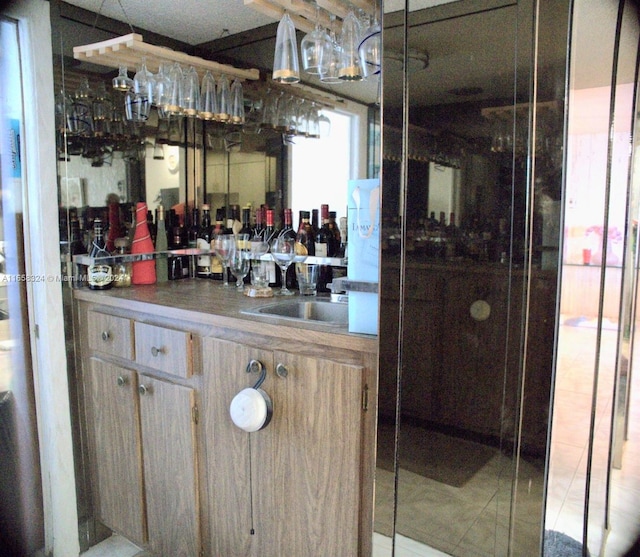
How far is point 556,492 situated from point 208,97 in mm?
1517

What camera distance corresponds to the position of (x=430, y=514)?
1.01 meters

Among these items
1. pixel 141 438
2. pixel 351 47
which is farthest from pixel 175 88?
pixel 141 438

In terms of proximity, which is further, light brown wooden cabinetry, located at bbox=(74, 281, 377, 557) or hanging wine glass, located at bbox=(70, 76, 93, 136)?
hanging wine glass, located at bbox=(70, 76, 93, 136)

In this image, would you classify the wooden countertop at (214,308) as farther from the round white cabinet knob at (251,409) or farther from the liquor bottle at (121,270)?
the round white cabinet knob at (251,409)

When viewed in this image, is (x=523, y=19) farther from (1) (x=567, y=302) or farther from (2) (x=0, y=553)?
(2) (x=0, y=553)

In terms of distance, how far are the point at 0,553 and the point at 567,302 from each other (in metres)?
1.65

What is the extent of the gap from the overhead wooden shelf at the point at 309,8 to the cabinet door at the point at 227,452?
2.84 ft

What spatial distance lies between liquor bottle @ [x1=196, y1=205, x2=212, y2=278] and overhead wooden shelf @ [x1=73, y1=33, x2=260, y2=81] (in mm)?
538

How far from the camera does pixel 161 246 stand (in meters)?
2.04

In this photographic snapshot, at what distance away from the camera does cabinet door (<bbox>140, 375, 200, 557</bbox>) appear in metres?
1.48

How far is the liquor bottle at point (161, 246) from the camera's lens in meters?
2.02

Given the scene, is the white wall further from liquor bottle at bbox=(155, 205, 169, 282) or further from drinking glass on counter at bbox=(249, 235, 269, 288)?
drinking glass on counter at bbox=(249, 235, 269, 288)

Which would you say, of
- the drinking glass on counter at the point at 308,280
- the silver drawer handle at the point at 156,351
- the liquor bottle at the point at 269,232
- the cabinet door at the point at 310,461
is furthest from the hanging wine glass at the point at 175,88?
the cabinet door at the point at 310,461

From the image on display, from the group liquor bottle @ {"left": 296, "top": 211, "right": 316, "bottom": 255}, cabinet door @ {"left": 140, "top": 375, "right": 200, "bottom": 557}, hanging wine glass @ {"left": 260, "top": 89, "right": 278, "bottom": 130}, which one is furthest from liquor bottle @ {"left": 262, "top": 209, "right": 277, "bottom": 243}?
cabinet door @ {"left": 140, "top": 375, "right": 200, "bottom": 557}
